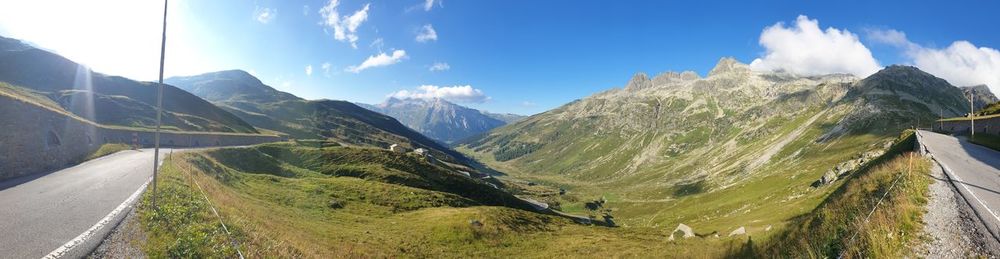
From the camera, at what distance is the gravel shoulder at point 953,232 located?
1353 centimetres

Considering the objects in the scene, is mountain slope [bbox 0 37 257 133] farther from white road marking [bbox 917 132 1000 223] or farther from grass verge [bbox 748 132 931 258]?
white road marking [bbox 917 132 1000 223]

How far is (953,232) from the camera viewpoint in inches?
590

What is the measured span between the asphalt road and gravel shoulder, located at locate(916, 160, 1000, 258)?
101ft

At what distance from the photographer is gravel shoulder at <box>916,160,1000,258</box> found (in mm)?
13531

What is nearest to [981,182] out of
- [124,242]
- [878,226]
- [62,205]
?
[878,226]

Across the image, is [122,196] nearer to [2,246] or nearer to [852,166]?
[2,246]

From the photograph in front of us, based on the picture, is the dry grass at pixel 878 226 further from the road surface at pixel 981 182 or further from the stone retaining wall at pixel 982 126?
the stone retaining wall at pixel 982 126

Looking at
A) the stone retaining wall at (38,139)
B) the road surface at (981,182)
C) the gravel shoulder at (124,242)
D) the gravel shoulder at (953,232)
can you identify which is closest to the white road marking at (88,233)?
the gravel shoulder at (124,242)

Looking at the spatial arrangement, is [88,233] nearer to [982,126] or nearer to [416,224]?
[416,224]

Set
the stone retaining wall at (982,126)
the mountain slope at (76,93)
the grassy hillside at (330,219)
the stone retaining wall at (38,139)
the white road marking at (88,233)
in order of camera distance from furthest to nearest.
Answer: the mountain slope at (76,93) → the stone retaining wall at (982,126) → the stone retaining wall at (38,139) → the grassy hillside at (330,219) → the white road marking at (88,233)

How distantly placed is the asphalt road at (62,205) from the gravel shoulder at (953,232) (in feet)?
101

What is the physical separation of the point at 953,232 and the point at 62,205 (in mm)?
42034

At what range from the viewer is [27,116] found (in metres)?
36.5

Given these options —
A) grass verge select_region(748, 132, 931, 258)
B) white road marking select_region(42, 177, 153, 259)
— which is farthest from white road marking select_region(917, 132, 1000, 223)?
white road marking select_region(42, 177, 153, 259)
